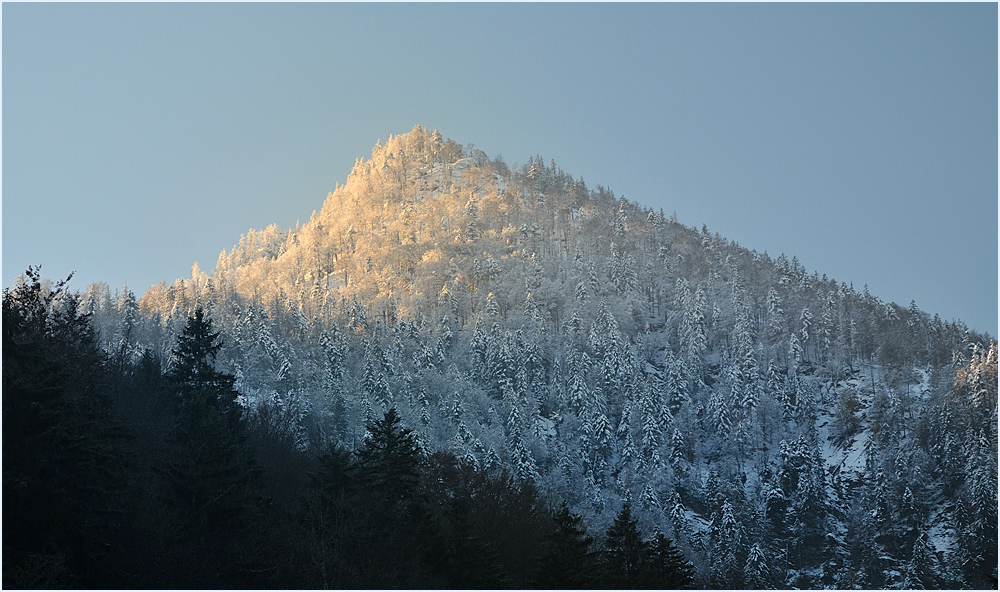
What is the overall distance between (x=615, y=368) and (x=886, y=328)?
51.8 meters

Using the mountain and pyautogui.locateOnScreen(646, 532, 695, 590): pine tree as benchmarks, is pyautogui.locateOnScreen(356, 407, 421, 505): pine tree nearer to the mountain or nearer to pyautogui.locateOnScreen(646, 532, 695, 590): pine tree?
pyautogui.locateOnScreen(646, 532, 695, 590): pine tree

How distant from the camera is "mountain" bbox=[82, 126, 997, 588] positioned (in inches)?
3733

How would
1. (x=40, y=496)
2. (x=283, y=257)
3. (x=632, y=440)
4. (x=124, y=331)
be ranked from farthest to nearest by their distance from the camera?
(x=283, y=257), (x=632, y=440), (x=124, y=331), (x=40, y=496)

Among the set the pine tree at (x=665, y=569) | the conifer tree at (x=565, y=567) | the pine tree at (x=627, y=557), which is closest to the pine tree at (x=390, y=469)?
the conifer tree at (x=565, y=567)

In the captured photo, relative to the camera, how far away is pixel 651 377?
138625 millimetres

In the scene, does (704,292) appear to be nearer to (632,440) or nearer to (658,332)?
(658,332)

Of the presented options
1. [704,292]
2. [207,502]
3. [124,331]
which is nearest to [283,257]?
[124,331]

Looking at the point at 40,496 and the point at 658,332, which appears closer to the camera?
the point at 40,496

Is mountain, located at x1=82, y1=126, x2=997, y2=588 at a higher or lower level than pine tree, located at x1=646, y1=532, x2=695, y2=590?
higher

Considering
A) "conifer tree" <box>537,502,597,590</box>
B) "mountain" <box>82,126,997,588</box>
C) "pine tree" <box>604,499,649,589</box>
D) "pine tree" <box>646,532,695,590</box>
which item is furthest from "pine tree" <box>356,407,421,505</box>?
"mountain" <box>82,126,997,588</box>

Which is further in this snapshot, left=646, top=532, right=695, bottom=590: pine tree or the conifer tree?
left=646, top=532, right=695, bottom=590: pine tree

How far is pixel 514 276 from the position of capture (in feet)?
571

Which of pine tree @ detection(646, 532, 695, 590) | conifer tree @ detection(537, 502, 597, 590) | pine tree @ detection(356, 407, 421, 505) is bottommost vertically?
pine tree @ detection(646, 532, 695, 590)

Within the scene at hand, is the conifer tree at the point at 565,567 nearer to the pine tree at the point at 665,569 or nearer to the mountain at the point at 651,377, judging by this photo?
the pine tree at the point at 665,569
